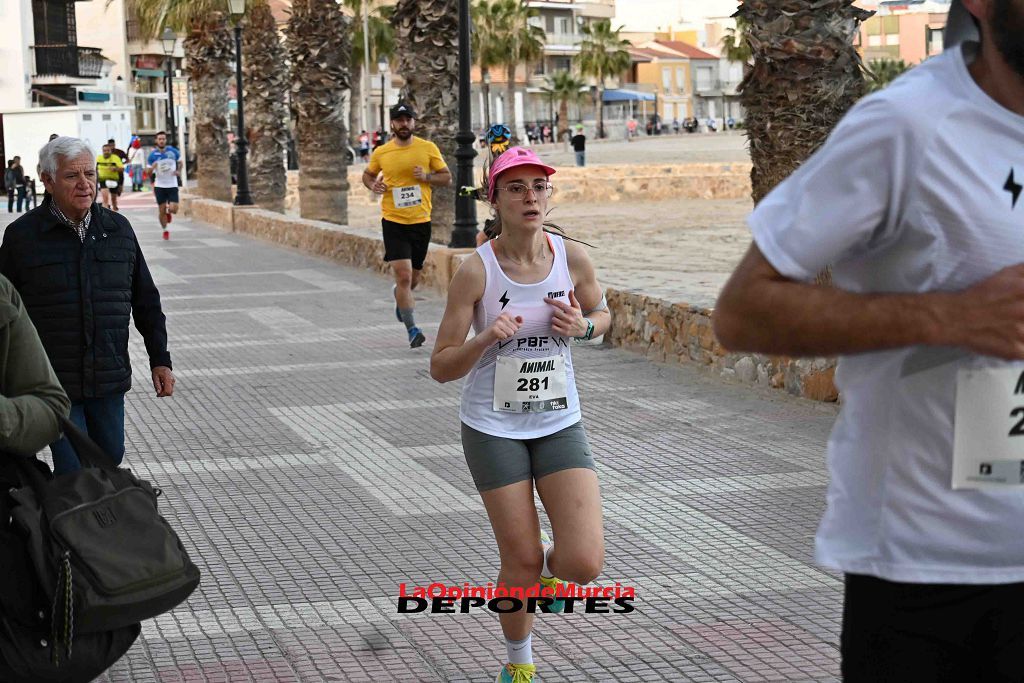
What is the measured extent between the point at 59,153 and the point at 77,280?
45 centimetres

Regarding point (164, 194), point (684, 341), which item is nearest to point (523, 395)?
point (684, 341)

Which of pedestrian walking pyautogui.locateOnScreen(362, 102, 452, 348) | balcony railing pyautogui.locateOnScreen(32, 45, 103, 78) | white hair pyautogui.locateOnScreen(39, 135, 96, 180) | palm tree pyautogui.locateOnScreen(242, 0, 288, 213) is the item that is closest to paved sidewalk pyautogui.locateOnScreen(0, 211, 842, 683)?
pedestrian walking pyautogui.locateOnScreen(362, 102, 452, 348)

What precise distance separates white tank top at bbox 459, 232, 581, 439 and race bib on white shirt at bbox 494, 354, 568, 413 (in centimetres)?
1

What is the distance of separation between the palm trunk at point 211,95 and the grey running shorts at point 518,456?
32.1 metres

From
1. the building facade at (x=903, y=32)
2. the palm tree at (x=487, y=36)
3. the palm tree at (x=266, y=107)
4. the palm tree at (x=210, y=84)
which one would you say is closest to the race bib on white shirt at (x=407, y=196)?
the palm tree at (x=266, y=107)

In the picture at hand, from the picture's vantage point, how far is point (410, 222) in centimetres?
1255

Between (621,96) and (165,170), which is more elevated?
(621,96)

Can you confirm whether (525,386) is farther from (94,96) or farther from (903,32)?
(903,32)

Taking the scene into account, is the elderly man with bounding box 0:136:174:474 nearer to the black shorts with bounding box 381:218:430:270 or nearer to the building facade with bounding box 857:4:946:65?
the black shorts with bounding box 381:218:430:270

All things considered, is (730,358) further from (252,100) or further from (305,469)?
(252,100)

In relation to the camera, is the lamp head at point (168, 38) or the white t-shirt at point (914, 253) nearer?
the white t-shirt at point (914, 253)

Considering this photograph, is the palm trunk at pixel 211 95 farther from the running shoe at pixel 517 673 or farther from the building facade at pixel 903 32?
the building facade at pixel 903 32

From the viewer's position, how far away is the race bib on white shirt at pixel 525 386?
4352 mm

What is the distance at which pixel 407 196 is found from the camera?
12.5 m
